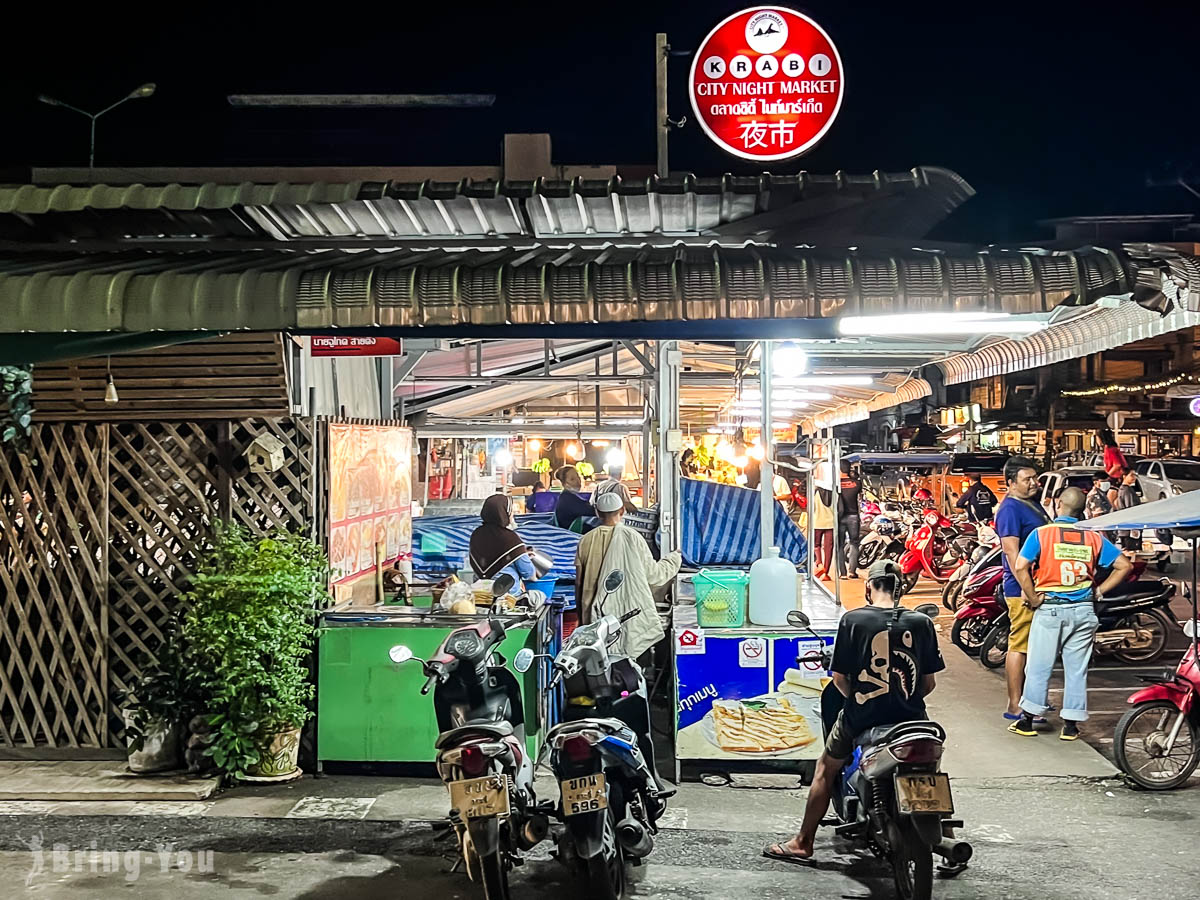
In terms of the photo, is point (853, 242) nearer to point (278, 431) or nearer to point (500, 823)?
point (500, 823)

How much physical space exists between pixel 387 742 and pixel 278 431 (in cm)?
237

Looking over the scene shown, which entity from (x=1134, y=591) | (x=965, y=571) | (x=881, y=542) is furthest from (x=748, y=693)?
(x=881, y=542)

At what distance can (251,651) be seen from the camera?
7.36 meters

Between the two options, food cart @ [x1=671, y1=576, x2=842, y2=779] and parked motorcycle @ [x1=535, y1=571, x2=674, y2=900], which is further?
food cart @ [x1=671, y1=576, x2=842, y2=779]

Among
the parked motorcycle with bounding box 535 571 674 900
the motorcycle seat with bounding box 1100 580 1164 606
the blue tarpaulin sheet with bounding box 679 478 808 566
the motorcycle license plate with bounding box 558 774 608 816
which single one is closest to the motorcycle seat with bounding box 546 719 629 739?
the parked motorcycle with bounding box 535 571 674 900

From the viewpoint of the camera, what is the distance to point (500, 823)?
17.9 feet

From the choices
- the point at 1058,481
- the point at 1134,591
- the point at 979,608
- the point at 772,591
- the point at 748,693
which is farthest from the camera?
the point at 1058,481

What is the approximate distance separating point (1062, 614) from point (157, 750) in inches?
271

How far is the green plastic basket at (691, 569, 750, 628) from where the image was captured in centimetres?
762

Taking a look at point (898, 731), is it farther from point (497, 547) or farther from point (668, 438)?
point (497, 547)

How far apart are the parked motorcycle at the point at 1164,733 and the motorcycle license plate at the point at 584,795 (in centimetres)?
411

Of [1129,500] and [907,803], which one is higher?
[1129,500]

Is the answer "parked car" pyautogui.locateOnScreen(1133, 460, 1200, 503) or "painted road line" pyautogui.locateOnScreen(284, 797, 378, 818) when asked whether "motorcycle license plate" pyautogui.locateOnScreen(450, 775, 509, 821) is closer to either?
"painted road line" pyautogui.locateOnScreen(284, 797, 378, 818)

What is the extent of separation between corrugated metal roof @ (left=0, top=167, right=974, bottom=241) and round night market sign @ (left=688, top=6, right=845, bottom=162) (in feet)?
9.33
